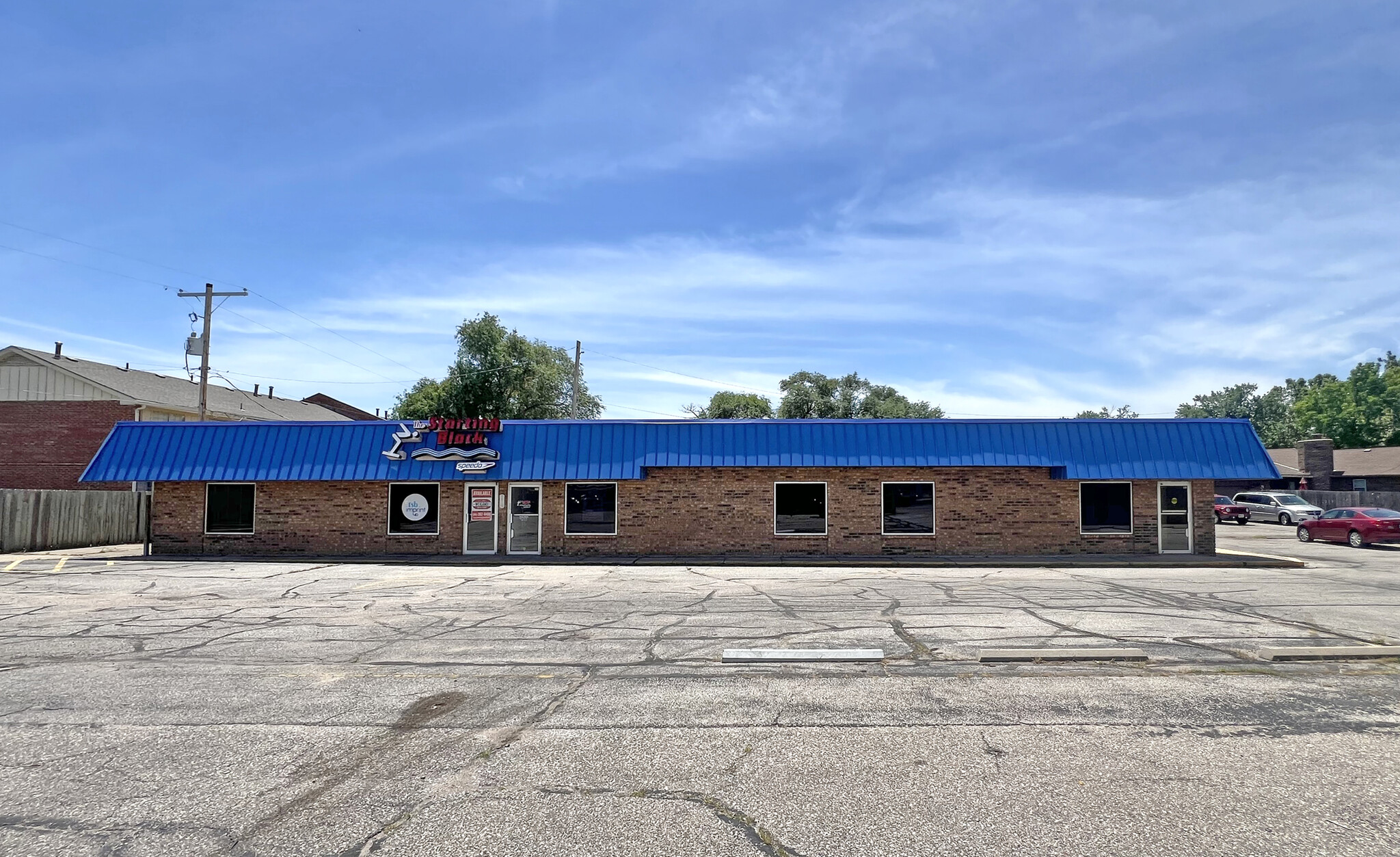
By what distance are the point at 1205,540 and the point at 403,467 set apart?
858 inches

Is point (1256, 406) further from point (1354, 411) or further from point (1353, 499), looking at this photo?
point (1353, 499)

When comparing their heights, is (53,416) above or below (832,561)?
above

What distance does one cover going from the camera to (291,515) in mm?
23719

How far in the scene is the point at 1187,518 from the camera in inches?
914

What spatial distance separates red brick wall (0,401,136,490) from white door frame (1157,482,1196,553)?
38.2 meters

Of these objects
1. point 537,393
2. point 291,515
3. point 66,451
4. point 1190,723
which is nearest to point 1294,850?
point 1190,723

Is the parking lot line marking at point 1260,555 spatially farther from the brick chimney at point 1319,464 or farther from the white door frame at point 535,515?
the brick chimney at point 1319,464

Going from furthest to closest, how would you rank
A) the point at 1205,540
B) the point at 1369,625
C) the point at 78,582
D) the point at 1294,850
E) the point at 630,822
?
the point at 1205,540, the point at 78,582, the point at 1369,625, the point at 630,822, the point at 1294,850

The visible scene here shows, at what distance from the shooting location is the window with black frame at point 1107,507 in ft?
76.0

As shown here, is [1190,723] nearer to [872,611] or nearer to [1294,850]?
[1294,850]

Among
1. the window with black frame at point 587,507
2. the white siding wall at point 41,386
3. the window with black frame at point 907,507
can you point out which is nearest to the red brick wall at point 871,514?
the window with black frame at point 907,507

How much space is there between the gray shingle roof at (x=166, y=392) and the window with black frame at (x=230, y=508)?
1538 centimetres

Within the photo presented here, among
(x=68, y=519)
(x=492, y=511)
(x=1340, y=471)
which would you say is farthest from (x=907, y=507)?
(x=1340, y=471)

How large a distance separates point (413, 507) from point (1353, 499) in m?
43.2
